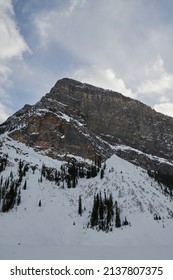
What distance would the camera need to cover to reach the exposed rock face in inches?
5704

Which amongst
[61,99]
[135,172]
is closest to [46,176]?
[135,172]

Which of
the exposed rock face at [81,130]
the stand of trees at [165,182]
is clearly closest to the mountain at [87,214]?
the stand of trees at [165,182]

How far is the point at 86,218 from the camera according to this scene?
4322cm

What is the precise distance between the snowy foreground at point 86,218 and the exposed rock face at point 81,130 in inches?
3267

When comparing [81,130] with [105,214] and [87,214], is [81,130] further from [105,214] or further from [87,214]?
[105,214]

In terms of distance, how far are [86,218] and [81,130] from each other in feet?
390

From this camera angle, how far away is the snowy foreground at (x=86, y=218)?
34312 millimetres

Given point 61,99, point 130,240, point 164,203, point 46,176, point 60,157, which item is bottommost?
point 130,240

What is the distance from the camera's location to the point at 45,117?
153 meters

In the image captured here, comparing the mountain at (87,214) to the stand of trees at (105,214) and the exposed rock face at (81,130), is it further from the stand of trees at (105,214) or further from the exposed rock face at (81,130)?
the exposed rock face at (81,130)

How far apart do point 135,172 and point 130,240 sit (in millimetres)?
22530

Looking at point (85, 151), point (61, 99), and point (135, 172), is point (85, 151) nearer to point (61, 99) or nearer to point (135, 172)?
point (61, 99)
